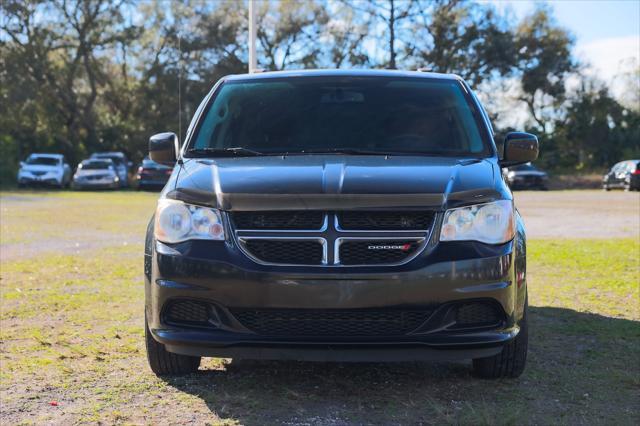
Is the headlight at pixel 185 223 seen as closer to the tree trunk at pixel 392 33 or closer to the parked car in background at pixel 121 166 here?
the parked car in background at pixel 121 166

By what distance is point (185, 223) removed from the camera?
409 centimetres

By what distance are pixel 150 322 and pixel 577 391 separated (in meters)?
2.21

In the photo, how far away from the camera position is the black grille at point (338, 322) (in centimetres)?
395

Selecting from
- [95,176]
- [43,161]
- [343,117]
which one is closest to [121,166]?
[95,176]

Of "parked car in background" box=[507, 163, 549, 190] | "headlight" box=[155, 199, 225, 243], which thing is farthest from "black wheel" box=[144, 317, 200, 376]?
"parked car in background" box=[507, 163, 549, 190]

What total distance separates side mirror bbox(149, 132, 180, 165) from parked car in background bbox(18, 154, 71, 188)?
32380mm

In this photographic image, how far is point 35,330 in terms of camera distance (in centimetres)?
602

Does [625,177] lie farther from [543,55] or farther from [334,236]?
[334,236]

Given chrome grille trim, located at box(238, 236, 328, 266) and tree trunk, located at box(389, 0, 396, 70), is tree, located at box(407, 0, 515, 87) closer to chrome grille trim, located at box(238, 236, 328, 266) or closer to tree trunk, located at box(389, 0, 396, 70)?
tree trunk, located at box(389, 0, 396, 70)

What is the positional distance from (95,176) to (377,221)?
1332 inches

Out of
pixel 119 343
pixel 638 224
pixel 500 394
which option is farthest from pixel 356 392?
pixel 638 224

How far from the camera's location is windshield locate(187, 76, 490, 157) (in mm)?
5035

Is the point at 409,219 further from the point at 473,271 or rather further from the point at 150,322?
the point at 150,322

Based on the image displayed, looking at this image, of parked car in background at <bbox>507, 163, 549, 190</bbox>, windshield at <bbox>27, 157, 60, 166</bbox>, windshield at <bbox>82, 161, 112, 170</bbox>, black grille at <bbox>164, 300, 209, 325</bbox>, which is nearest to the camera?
black grille at <bbox>164, 300, 209, 325</bbox>
